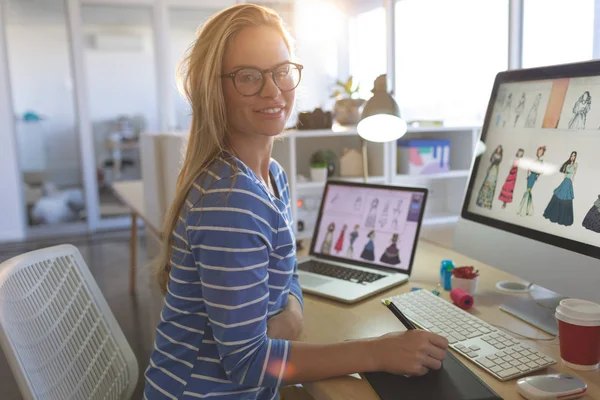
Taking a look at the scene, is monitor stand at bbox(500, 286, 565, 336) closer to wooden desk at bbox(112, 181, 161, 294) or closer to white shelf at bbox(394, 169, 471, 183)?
white shelf at bbox(394, 169, 471, 183)

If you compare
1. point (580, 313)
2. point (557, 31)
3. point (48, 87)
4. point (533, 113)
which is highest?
point (48, 87)

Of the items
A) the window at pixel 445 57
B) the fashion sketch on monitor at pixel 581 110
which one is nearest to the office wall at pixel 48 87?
the window at pixel 445 57

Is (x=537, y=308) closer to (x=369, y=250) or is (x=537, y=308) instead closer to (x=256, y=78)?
(x=369, y=250)

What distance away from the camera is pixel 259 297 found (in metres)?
0.86

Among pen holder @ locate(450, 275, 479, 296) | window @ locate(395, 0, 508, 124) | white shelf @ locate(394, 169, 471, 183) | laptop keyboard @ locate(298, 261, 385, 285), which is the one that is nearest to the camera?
pen holder @ locate(450, 275, 479, 296)

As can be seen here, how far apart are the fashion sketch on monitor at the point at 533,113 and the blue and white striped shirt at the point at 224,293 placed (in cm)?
62

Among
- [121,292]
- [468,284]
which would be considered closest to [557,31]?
[468,284]

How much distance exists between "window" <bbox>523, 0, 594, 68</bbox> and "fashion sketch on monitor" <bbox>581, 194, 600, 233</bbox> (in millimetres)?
1115

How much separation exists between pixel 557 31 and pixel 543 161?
4.09 feet

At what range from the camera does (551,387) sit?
2.67 feet

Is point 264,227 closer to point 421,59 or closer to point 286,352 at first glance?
point 286,352

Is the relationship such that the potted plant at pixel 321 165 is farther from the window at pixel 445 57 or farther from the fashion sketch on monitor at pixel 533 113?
Answer: the fashion sketch on monitor at pixel 533 113

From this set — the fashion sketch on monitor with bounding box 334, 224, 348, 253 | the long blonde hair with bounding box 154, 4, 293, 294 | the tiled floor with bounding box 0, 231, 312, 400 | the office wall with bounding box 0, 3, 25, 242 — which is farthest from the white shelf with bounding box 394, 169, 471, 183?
the office wall with bounding box 0, 3, 25, 242

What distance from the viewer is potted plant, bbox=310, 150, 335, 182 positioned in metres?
2.20
